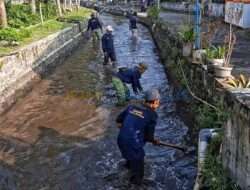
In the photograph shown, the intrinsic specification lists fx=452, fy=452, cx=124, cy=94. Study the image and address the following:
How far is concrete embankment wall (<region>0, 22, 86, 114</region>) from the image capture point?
1444 cm

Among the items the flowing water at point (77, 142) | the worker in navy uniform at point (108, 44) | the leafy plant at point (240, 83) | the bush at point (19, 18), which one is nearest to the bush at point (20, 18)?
the bush at point (19, 18)

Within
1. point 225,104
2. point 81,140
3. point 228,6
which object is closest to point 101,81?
point 81,140

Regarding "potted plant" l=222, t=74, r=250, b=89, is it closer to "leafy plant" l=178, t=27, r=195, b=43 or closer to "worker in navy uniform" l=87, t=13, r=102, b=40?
"leafy plant" l=178, t=27, r=195, b=43

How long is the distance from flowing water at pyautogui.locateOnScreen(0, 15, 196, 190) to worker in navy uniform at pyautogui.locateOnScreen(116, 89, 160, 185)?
98 centimetres

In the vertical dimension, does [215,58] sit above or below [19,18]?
above

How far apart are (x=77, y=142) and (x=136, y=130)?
11.5 feet

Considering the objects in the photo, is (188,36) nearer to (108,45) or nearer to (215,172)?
(108,45)

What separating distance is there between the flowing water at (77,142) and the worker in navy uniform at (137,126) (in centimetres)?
98

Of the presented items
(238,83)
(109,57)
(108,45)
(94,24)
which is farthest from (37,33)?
(238,83)

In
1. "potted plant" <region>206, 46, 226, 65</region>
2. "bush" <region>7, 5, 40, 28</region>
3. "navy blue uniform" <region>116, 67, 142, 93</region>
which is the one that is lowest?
"navy blue uniform" <region>116, 67, 142, 93</region>

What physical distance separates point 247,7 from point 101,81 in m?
9.83

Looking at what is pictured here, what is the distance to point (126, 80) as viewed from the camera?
504 inches

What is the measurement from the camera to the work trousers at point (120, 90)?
13.0 metres

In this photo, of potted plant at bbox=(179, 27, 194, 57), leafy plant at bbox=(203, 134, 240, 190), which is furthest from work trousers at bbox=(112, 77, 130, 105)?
leafy plant at bbox=(203, 134, 240, 190)
